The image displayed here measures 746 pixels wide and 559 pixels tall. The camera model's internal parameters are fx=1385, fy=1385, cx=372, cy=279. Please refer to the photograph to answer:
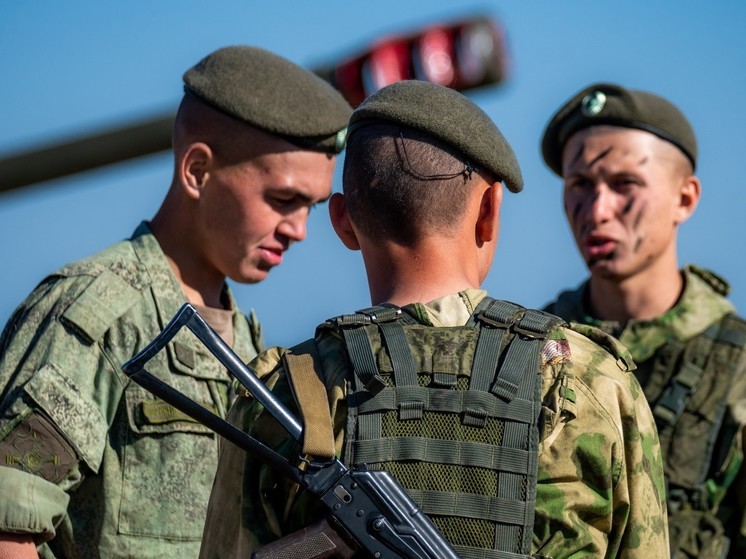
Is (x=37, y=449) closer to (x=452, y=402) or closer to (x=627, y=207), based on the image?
(x=452, y=402)

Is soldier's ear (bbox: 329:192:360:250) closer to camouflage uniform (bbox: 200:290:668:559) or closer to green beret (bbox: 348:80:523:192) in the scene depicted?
green beret (bbox: 348:80:523:192)

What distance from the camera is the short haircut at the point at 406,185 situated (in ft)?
11.5

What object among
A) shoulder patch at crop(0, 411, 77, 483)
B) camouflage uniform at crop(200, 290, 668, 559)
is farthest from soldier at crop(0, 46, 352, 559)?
camouflage uniform at crop(200, 290, 668, 559)

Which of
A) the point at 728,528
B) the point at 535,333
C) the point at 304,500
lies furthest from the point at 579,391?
the point at 728,528

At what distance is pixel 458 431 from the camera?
10.6 feet

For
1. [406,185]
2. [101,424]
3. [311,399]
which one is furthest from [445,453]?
[101,424]

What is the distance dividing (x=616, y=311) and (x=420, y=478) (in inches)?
150

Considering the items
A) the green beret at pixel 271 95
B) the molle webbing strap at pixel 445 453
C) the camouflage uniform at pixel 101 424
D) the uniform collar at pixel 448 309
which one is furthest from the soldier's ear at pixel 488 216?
the green beret at pixel 271 95

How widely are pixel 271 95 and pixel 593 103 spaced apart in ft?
7.07

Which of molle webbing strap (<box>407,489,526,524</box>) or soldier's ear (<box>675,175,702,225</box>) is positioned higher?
soldier's ear (<box>675,175,702,225</box>)

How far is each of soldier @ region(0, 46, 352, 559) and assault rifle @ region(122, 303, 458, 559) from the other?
1325 mm

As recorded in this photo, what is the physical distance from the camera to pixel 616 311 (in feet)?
22.5

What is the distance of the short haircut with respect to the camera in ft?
11.5

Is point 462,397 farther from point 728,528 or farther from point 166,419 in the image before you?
point 728,528
